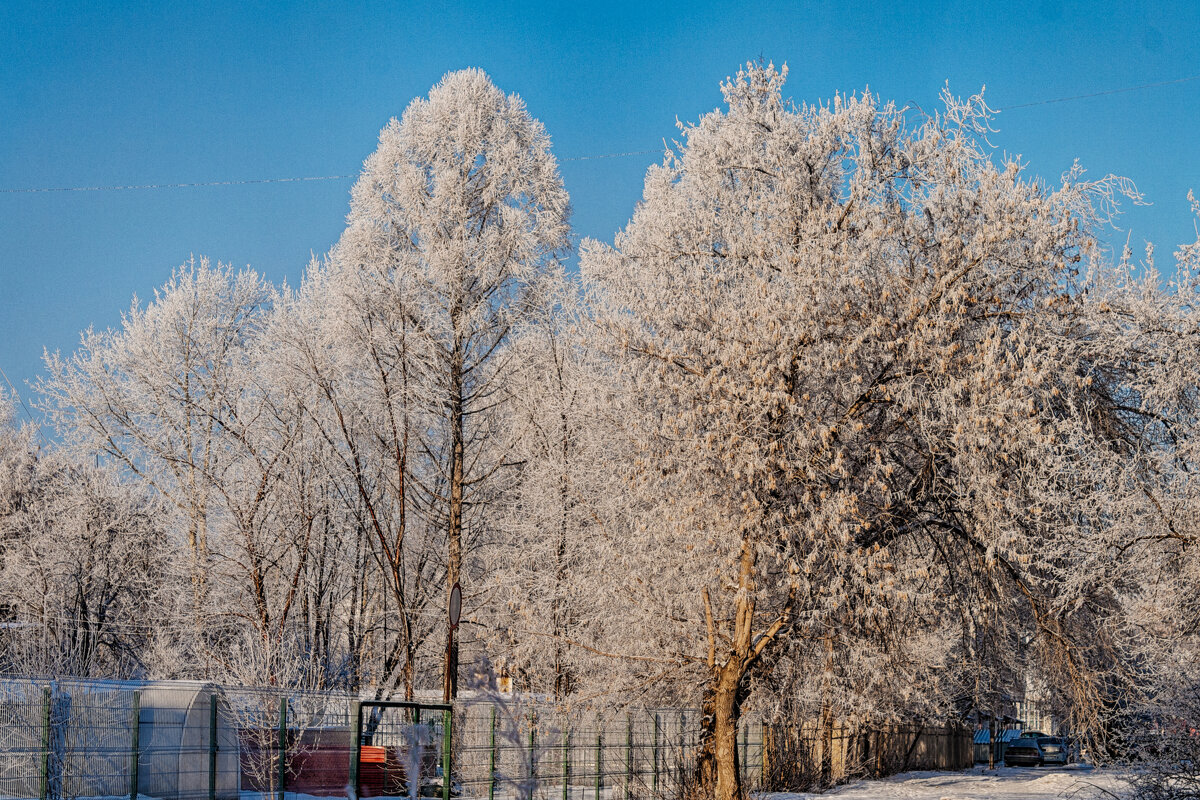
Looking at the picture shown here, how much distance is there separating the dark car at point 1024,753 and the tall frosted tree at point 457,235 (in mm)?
28509

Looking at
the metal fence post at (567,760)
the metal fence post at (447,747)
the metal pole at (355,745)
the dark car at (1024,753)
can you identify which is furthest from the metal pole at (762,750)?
the dark car at (1024,753)

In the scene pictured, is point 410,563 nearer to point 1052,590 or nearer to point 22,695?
point 22,695

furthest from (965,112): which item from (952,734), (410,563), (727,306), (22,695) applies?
(952,734)

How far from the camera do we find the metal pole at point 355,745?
55.7 ft

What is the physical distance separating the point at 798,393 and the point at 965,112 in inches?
209

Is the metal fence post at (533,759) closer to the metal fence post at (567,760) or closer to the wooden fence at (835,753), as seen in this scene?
the metal fence post at (567,760)

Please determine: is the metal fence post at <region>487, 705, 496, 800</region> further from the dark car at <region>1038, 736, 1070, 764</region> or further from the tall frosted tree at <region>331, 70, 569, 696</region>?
the dark car at <region>1038, 736, 1070, 764</region>

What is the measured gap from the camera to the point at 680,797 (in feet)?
61.2

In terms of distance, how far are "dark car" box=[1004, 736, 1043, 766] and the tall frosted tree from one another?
28.5 meters

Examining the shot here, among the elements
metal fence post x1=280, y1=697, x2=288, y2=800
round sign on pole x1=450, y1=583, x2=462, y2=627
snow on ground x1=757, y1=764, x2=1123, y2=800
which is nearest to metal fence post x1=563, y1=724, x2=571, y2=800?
snow on ground x1=757, y1=764, x2=1123, y2=800

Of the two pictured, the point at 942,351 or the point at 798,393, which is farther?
the point at 798,393

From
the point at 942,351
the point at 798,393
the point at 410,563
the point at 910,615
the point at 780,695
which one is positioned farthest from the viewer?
the point at 410,563

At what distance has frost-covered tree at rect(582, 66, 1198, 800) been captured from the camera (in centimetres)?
1400

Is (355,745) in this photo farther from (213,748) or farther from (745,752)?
(745,752)
